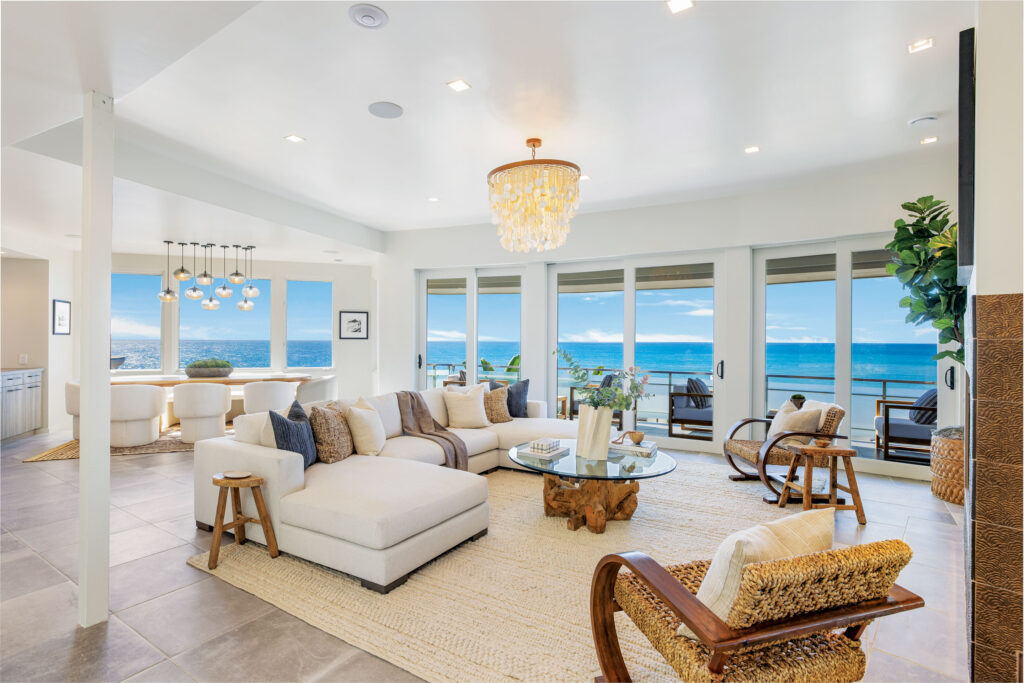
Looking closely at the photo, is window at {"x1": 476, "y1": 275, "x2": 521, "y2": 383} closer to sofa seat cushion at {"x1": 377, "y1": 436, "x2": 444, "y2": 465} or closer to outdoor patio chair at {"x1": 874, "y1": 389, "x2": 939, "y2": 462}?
sofa seat cushion at {"x1": 377, "y1": 436, "x2": 444, "y2": 465}

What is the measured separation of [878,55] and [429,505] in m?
3.61

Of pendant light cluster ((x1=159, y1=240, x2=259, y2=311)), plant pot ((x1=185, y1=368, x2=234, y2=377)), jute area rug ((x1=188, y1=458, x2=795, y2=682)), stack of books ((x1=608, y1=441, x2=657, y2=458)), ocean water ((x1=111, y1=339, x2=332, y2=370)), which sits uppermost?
pendant light cluster ((x1=159, y1=240, x2=259, y2=311))

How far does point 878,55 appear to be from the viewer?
2.83m

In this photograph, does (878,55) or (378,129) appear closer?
(878,55)

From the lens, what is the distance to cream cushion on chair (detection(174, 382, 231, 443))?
629 centimetres

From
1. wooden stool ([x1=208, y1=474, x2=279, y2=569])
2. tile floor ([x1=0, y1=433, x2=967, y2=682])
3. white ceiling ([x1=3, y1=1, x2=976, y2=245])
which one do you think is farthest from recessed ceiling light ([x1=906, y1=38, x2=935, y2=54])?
wooden stool ([x1=208, y1=474, x2=279, y2=569])

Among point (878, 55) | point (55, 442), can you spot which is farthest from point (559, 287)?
point (55, 442)

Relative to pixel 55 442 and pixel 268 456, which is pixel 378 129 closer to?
pixel 268 456

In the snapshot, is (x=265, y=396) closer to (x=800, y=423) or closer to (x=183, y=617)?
(x=183, y=617)

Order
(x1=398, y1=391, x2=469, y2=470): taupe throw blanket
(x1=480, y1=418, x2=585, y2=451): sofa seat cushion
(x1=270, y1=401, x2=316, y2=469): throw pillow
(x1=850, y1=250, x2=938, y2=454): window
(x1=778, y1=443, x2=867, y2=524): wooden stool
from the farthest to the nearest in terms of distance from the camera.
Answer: (x1=850, y1=250, x2=938, y2=454): window → (x1=480, y1=418, x2=585, y2=451): sofa seat cushion → (x1=398, y1=391, x2=469, y2=470): taupe throw blanket → (x1=778, y1=443, x2=867, y2=524): wooden stool → (x1=270, y1=401, x2=316, y2=469): throw pillow

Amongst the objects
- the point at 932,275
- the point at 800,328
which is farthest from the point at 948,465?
the point at 800,328

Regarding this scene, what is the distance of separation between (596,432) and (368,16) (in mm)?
2896

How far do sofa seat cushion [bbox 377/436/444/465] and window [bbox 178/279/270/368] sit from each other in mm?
5587

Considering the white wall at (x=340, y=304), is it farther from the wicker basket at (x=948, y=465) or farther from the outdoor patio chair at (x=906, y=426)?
the wicker basket at (x=948, y=465)
